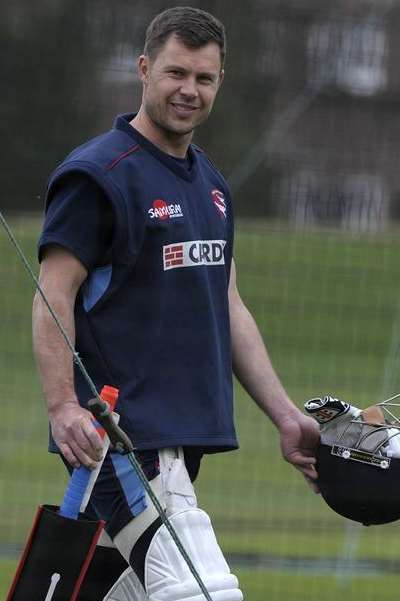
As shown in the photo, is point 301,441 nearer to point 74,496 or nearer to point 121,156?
point 74,496

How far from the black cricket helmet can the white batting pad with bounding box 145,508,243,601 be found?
0.46m

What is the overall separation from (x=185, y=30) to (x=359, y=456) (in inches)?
46.4

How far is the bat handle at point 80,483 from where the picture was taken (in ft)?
13.1

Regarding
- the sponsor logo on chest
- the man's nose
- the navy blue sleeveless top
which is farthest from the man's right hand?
the man's nose

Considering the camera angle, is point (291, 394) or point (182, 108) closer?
point (182, 108)

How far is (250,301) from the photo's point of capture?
11344 millimetres

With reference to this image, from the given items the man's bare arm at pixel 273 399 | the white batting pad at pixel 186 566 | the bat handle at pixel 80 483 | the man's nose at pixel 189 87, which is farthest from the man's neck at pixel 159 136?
the white batting pad at pixel 186 566

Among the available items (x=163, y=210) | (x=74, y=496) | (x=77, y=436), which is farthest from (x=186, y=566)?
(x=163, y=210)

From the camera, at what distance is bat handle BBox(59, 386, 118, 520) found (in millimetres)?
3988

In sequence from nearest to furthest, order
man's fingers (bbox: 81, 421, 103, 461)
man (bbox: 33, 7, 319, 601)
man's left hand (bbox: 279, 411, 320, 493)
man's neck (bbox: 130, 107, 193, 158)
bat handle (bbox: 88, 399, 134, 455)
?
bat handle (bbox: 88, 399, 134, 455) → man's fingers (bbox: 81, 421, 103, 461) → man (bbox: 33, 7, 319, 601) → man's neck (bbox: 130, 107, 193, 158) → man's left hand (bbox: 279, 411, 320, 493)

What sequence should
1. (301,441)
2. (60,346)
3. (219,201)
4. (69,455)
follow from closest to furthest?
(69,455)
(60,346)
(219,201)
(301,441)

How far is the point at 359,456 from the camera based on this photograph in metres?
4.41

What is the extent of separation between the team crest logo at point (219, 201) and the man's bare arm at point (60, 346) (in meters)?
0.50

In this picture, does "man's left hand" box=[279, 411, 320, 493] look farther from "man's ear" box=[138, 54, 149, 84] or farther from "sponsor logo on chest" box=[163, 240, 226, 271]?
"man's ear" box=[138, 54, 149, 84]
